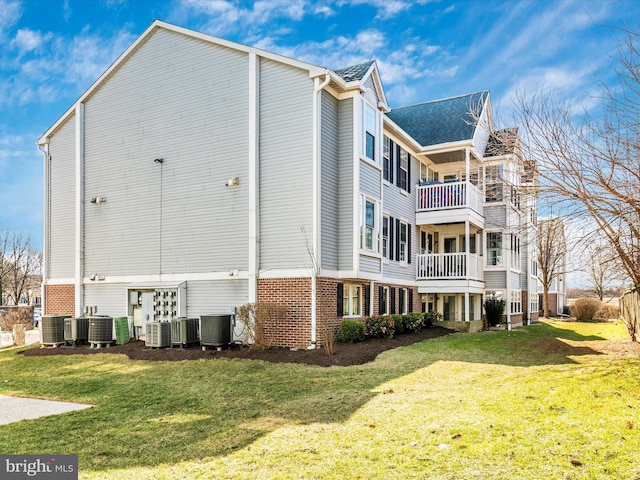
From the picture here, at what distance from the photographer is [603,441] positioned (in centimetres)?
554

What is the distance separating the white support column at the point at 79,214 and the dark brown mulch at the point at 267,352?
7.79 feet

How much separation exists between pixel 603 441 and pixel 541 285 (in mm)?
35029

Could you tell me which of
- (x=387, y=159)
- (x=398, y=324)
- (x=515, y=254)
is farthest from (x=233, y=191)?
(x=515, y=254)

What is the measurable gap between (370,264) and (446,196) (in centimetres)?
726

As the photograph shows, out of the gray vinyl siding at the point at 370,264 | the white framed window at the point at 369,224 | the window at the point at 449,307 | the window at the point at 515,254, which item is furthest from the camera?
the window at the point at 515,254

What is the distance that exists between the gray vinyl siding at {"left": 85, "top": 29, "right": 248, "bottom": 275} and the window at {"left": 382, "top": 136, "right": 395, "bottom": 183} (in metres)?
5.51

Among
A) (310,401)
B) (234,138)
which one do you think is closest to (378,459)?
(310,401)

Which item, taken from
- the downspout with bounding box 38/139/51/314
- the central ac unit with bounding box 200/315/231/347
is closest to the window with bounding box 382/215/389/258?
the central ac unit with bounding box 200/315/231/347

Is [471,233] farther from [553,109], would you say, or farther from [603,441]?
[603,441]

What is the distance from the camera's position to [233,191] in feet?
51.2

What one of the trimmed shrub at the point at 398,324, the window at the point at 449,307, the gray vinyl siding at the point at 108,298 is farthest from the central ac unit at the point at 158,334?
the window at the point at 449,307

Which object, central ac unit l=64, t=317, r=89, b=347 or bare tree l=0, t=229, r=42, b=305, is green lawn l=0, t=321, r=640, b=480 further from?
bare tree l=0, t=229, r=42, b=305

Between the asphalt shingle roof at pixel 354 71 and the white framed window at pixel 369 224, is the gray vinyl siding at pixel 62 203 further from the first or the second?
the white framed window at pixel 369 224

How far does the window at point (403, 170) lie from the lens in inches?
811
